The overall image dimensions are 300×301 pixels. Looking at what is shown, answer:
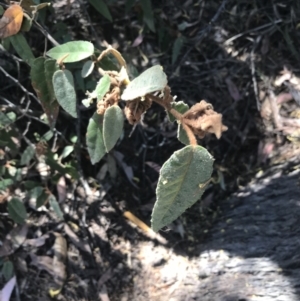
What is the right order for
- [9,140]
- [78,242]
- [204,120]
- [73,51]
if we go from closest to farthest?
[204,120] → [73,51] → [9,140] → [78,242]

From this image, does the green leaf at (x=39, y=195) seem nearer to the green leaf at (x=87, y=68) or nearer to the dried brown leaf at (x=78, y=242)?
the dried brown leaf at (x=78, y=242)

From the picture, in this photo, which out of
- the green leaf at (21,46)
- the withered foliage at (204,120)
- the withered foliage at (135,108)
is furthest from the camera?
the green leaf at (21,46)

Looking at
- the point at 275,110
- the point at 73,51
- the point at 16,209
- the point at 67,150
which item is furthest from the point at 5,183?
the point at 275,110

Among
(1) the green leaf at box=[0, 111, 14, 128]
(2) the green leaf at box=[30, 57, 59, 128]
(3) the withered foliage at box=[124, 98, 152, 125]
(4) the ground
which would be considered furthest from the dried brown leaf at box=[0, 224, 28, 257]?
(3) the withered foliage at box=[124, 98, 152, 125]

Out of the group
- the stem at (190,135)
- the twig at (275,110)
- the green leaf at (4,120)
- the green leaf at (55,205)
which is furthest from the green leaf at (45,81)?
the twig at (275,110)

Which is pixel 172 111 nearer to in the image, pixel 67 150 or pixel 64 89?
pixel 64 89

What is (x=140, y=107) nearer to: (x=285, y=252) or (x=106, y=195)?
(x=285, y=252)

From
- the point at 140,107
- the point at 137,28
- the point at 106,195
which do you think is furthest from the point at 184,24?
the point at 140,107
